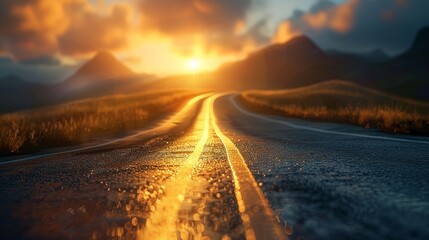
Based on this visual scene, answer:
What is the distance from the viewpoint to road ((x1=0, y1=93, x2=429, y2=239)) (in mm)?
3838

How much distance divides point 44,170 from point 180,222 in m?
4.27

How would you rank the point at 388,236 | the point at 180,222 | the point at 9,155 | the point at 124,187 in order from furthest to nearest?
the point at 9,155 → the point at 124,187 → the point at 180,222 → the point at 388,236

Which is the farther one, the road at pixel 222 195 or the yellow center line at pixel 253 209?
the road at pixel 222 195

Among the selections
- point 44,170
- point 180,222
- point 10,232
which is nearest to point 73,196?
point 10,232

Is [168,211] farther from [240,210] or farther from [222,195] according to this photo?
[222,195]

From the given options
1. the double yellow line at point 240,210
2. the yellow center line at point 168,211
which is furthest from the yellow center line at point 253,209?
the yellow center line at point 168,211

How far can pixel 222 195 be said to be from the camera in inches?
205

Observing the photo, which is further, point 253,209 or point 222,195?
point 222,195

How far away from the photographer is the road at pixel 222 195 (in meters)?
3.84

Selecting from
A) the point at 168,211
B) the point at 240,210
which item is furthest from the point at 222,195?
the point at 168,211

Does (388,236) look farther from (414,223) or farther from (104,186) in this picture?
(104,186)

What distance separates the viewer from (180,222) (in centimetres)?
409

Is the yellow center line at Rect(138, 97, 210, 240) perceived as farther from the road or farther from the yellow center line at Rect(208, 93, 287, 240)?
the yellow center line at Rect(208, 93, 287, 240)

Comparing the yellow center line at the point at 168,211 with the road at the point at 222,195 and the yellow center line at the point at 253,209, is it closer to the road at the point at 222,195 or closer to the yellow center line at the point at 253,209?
the road at the point at 222,195
